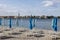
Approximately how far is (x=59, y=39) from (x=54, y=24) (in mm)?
7563

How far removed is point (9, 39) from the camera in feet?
56.2

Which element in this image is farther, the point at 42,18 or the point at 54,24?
the point at 42,18

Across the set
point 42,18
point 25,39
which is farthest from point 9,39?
point 42,18

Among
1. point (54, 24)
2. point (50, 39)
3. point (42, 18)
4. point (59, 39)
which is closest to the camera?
point (50, 39)

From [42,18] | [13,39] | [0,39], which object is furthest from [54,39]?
[42,18]

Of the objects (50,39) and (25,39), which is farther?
(25,39)

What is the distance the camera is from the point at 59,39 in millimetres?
16547

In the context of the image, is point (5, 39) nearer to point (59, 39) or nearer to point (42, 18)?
point (59, 39)

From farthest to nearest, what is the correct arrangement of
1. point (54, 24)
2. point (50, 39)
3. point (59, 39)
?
1. point (54, 24)
2. point (59, 39)
3. point (50, 39)

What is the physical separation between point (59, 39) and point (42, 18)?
9689 cm

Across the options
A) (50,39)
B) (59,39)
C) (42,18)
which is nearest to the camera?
(50,39)

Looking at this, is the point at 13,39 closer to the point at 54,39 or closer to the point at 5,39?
the point at 5,39

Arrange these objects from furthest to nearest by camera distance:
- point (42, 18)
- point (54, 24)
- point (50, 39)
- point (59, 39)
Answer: point (42, 18), point (54, 24), point (59, 39), point (50, 39)

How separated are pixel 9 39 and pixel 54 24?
29.0 feet
